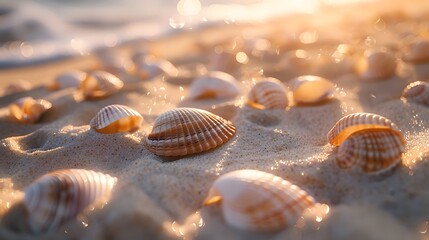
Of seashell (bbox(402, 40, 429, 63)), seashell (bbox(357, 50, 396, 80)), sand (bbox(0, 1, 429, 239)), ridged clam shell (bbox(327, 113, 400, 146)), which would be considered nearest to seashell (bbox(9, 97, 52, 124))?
sand (bbox(0, 1, 429, 239))

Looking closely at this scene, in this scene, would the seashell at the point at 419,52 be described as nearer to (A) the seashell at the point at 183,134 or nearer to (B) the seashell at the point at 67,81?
(A) the seashell at the point at 183,134

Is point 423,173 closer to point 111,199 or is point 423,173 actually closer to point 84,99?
point 111,199

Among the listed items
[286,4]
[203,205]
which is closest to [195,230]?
[203,205]

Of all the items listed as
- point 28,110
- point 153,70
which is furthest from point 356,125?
point 153,70

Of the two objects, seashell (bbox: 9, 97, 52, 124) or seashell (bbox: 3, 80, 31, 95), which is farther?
seashell (bbox: 3, 80, 31, 95)

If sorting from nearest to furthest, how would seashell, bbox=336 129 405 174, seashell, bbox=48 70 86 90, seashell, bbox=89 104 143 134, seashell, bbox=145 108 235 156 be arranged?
1. seashell, bbox=336 129 405 174
2. seashell, bbox=145 108 235 156
3. seashell, bbox=89 104 143 134
4. seashell, bbox=48 70 86 90

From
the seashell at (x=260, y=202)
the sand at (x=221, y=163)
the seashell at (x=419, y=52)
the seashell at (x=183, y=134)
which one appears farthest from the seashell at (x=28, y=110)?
the seashell at (x=419, y=52)

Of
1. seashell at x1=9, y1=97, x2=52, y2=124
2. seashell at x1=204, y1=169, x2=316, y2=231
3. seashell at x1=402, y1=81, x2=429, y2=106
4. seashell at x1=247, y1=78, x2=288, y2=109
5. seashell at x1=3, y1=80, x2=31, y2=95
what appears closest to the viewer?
seashell at x1=204, y1=169, x2=316, y2=231

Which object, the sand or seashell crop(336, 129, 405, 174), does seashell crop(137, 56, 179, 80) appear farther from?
seashell crop(336, 129, 405, 174)
